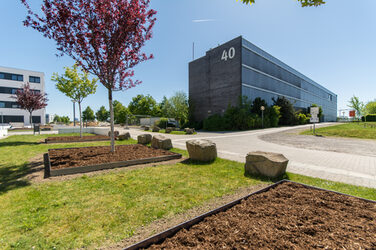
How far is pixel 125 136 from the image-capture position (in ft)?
45.4

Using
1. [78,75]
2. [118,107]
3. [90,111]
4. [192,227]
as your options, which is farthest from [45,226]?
[90,111]

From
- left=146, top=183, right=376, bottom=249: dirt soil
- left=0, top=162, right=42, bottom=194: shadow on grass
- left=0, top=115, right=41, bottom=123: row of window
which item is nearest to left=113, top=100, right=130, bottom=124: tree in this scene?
left=0, top=115, right=41, bottom=123: row of window

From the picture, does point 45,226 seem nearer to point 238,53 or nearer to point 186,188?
point 186,188

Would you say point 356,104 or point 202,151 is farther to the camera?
point 356,104

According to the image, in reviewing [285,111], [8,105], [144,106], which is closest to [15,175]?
[285,111]

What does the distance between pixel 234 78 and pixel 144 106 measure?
39788 mm

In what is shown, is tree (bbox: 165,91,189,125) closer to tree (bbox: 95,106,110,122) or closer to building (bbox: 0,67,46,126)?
building (bbox: 0,67,46,126)

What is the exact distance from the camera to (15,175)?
471 centimetres

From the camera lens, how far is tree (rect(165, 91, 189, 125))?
40.8 metres

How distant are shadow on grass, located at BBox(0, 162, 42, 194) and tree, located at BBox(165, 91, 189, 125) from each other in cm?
3362

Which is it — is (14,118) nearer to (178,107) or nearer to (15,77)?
(15,77)

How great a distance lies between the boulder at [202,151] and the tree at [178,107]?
3228 centimetres

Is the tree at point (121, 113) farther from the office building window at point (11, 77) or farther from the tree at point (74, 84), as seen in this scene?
the tree at point (74, 84)

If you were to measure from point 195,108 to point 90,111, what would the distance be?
62293 mm
